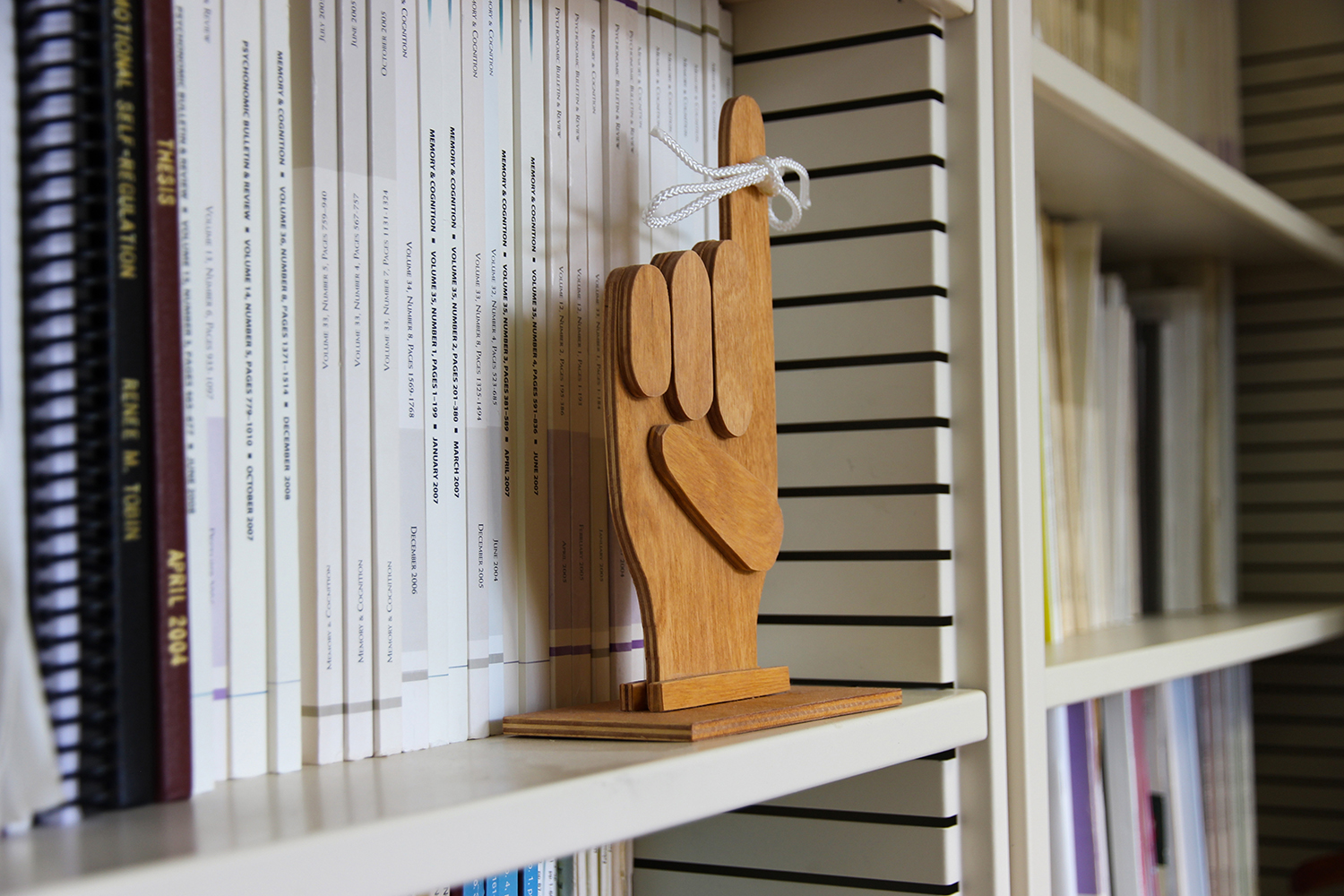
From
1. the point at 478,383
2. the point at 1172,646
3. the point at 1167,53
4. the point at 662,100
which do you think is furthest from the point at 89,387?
the point at 1167,53

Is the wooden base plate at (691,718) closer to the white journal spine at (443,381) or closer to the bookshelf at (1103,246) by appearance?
the white journal spine at (443,381)

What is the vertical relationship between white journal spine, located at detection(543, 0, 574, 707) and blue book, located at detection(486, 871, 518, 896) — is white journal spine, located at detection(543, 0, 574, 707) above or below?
above

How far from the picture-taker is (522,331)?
630 mm

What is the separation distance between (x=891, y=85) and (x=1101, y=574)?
615mm

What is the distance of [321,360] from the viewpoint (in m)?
0.51

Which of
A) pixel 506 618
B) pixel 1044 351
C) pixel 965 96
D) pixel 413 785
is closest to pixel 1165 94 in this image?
pixel 1044 351

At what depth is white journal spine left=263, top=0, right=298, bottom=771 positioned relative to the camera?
49 cm

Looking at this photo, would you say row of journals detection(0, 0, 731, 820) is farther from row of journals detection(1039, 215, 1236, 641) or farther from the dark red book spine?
row of journals detection(1039, 215, 1236, 641)

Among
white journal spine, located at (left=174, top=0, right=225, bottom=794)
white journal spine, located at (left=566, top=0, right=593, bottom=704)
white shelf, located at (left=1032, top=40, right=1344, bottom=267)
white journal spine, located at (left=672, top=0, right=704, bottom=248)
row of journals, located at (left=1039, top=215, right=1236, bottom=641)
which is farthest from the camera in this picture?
row of journals, located at (left=1039, top=215, right=1236, bottom=641)

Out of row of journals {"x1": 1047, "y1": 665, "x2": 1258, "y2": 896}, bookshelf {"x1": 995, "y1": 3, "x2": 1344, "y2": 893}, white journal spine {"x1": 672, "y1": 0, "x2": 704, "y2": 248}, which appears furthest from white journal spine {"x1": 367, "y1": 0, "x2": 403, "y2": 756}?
row of journals {"x1": 1047, "y1": 665, "x2": 1258, "y2": 896}

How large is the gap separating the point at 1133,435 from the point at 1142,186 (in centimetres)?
30

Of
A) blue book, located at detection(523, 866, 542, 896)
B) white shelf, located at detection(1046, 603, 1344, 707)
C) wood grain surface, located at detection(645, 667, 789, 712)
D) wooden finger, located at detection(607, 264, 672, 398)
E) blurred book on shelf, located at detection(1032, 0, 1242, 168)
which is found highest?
blurred book on shelf, located at detection(1032, 0, 1242, 168)

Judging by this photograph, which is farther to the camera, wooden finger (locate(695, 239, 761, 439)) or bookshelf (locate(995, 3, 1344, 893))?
bookshelf (locate(995, 3, 1344, 893))

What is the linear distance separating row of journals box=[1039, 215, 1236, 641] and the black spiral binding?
0.85 meters
